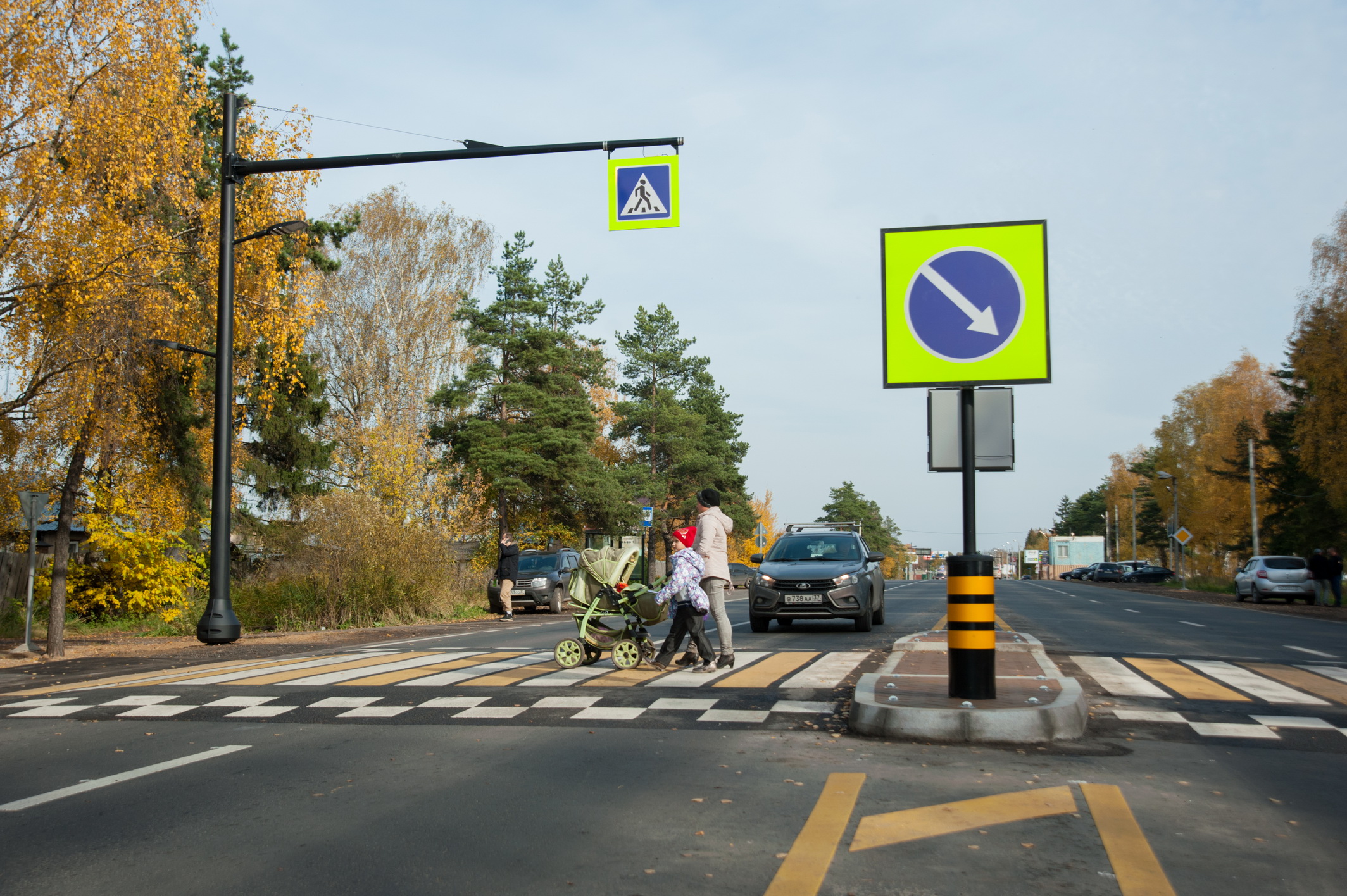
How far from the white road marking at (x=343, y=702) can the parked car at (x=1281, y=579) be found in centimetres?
3145

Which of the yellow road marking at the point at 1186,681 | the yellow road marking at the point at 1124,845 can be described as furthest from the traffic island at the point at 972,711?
the yellow road marking at the point at 1186,681

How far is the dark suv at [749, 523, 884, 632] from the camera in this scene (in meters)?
15.3

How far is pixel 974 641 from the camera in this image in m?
6.80

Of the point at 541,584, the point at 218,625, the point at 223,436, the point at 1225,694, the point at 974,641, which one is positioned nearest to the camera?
the point at 974,641

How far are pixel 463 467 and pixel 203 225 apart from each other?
1110 inches

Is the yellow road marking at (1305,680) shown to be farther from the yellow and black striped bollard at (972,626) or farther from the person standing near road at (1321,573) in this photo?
the person standing near road at (1321,573)

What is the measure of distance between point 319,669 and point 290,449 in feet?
72.4

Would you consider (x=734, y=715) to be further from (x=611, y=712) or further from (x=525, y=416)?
(x=525, y=416)

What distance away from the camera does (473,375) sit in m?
41.0

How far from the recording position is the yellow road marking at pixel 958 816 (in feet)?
14.1

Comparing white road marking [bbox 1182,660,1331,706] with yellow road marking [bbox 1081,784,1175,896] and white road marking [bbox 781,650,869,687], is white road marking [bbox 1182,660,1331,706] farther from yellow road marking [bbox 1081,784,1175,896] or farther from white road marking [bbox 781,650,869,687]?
yellow road marking [bbox 1081,784,1175,896]

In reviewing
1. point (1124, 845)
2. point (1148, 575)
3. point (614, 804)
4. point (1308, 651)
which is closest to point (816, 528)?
point (1308, 651)

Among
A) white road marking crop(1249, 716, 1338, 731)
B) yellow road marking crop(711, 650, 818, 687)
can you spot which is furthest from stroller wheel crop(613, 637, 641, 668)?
white road marking crop(1249, 716, 1338, 731)

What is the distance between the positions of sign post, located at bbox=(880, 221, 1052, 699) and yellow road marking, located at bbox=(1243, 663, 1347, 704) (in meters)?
3.52
